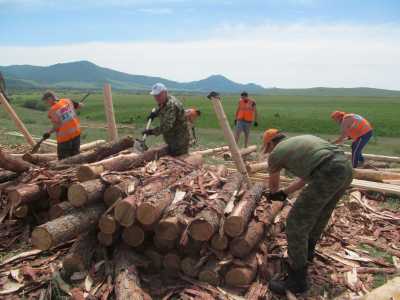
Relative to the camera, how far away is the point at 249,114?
14.0 m

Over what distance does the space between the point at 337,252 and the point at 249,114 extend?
27.2 ft

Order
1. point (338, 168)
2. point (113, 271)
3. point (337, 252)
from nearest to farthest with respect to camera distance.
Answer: point (338, 168)
point (113, 271)
point (337, 252)

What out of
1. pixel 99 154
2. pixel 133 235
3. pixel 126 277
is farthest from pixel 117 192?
pixel 99 154

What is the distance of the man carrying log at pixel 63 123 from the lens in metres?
8.46

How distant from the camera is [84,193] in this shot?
5.40 metres

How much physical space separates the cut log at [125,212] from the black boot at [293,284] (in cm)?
Result: 203

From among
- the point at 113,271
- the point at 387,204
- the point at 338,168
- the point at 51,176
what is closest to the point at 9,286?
the point at 113,271

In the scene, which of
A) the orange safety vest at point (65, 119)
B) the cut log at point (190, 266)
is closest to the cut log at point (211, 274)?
the cut log at point (190, 266)

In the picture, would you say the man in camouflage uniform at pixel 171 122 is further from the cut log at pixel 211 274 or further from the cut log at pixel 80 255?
the cut log at pixel 211 274

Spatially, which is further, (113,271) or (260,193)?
(260,193)

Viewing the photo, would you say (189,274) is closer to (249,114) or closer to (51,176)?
(51,176)

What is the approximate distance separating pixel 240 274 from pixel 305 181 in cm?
146

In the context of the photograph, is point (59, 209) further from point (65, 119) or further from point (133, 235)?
point (65, 119)

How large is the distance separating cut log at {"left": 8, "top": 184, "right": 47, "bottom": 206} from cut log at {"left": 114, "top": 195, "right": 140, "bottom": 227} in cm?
190
